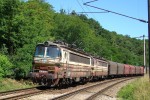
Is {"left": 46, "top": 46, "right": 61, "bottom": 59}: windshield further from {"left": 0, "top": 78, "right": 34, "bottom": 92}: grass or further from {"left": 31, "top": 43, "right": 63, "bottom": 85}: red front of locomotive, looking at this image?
{"left": 0, "top": 78, "right": 34, "bottom": 92}: grass

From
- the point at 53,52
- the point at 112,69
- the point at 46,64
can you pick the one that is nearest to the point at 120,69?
the point at 112,69

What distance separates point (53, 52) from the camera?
1025 inches

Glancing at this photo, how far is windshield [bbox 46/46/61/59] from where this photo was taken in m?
25.8

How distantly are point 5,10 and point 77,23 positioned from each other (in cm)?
4654

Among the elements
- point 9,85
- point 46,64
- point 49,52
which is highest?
point 49,52

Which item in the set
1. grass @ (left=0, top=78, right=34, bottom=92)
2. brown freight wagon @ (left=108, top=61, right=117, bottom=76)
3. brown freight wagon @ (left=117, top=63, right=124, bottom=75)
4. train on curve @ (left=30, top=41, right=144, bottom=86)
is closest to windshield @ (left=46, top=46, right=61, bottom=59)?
train on curve @ (left=30, top=41, right=144, bottom=86)

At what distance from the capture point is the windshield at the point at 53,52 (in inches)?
1016

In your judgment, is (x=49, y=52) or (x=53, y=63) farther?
(x=49, y=52)

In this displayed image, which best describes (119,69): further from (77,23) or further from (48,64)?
(48,64)

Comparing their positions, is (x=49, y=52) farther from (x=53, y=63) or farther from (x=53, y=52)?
(x=53, y=63)

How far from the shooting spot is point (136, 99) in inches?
700

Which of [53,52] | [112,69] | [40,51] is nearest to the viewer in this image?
[53,52]

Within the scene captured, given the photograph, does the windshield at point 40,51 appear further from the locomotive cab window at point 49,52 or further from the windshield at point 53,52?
the windshield at point 53,52

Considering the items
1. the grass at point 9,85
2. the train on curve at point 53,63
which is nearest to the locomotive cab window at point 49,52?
the train on curve at point 53,63
